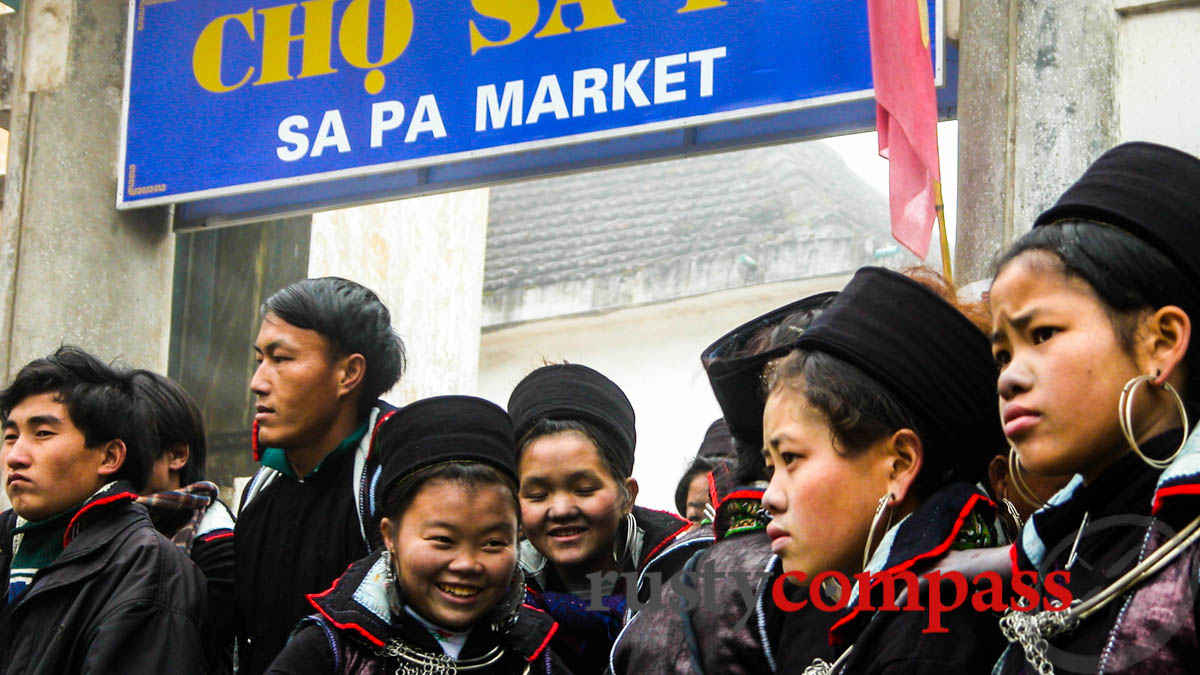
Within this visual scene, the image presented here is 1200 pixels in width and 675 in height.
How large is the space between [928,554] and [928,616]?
97 millimetres

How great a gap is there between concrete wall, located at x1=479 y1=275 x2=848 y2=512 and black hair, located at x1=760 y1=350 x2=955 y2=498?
1111 centimetres

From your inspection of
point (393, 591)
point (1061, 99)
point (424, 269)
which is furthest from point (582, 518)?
point (424, 269)

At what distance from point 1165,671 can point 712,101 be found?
3.61 m

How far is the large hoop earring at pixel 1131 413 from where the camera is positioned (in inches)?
82.9

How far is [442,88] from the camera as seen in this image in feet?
19.0

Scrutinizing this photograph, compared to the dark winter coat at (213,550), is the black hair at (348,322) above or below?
above

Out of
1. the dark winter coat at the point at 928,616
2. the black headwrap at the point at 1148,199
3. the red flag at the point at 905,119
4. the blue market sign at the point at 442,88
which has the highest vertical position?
the blue market sign at the point at 442,88

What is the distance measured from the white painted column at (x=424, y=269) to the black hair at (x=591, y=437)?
5167mm

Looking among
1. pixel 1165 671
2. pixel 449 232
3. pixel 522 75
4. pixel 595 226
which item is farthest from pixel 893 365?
pixel 595 226

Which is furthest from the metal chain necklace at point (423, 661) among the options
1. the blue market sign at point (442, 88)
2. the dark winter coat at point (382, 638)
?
the blue market sign at point (442, 88)

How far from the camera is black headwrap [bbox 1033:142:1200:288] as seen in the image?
2.22 meters

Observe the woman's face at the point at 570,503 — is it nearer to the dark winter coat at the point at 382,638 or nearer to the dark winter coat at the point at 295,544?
the dark winter coat at the point at 382,638

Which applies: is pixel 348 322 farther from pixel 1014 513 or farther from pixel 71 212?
pixel 71 212

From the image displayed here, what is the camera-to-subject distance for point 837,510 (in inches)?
101
